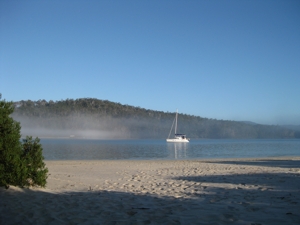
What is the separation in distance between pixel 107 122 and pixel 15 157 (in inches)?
5590

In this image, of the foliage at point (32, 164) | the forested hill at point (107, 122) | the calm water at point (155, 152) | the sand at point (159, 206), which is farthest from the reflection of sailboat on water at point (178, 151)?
the forested hill at point (107, 122)

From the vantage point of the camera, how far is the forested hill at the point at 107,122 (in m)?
133

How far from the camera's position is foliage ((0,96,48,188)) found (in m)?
6.86

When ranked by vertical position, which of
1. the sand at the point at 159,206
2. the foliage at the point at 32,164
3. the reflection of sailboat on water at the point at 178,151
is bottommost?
the reflection of sailboat on water at the point at 178,151

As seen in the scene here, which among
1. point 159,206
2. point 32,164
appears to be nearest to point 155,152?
point 32,164

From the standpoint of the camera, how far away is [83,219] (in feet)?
15.7

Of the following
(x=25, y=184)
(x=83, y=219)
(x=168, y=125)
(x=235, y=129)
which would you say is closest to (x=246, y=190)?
(x=83, y=219)

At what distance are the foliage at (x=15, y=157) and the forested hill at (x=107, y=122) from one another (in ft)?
396

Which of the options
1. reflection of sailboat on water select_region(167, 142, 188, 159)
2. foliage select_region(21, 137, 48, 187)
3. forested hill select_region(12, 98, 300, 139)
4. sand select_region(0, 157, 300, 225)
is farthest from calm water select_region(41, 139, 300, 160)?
forested hill select_region(12, 98, 300, 139)

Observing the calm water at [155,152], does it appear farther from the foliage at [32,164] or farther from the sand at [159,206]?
the sand at [159,206]

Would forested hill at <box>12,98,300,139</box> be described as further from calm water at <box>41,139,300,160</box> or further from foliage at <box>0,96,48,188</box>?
foliage at <box>0,96,48,188</box>

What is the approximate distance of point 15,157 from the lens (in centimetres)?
683

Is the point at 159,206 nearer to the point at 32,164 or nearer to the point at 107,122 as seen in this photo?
the point at 32,164

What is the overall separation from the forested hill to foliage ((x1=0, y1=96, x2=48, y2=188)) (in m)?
121
